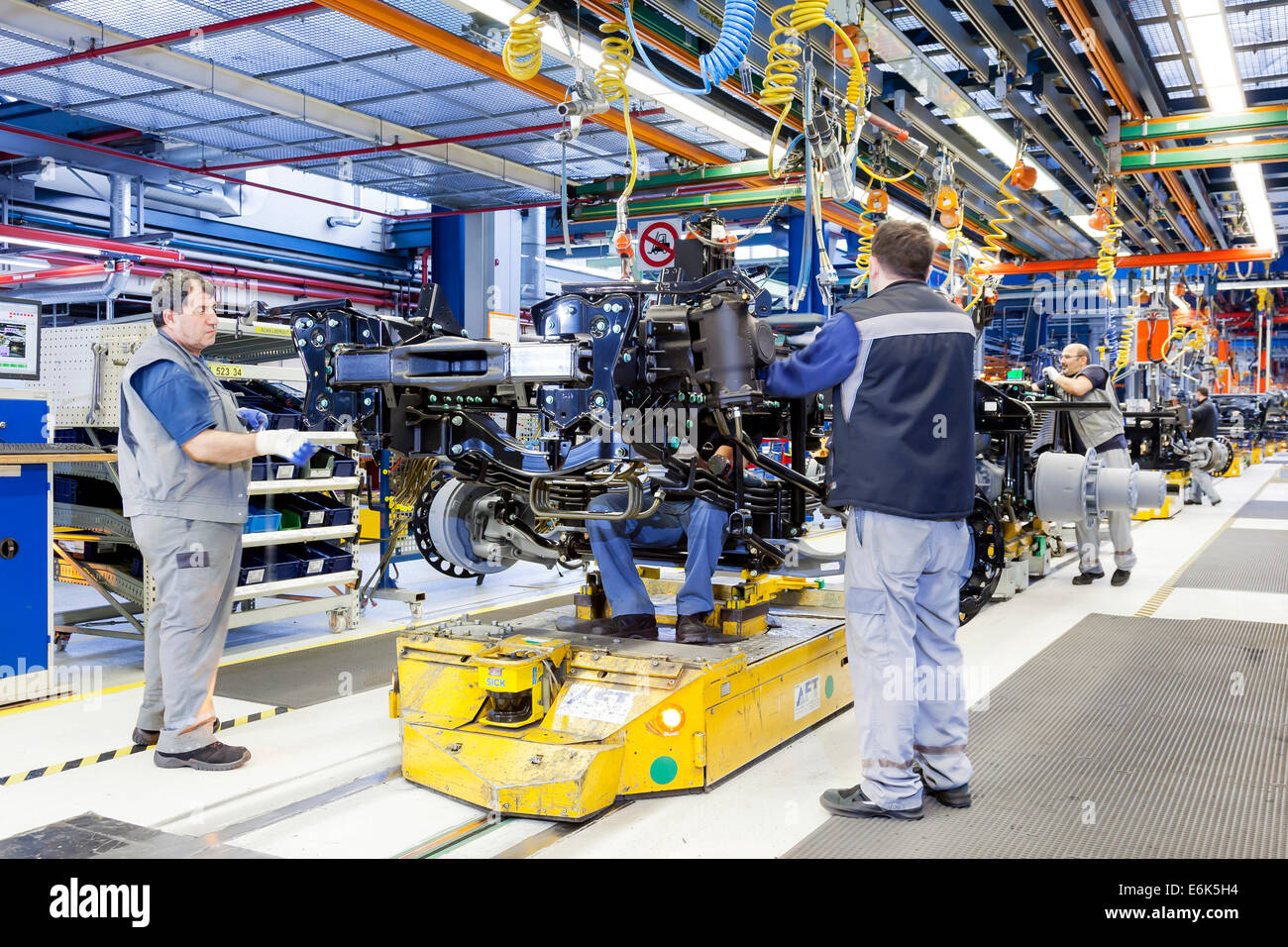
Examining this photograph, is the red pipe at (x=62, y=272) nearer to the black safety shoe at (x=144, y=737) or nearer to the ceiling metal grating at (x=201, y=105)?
the ceiling metal grating at (x=201, y=105)

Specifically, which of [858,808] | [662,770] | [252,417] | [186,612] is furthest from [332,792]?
[858,808]

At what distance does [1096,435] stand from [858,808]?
552 cm

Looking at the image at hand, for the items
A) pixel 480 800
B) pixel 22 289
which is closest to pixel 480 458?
pixel 480 800

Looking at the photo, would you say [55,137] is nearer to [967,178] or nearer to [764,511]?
[764,511]

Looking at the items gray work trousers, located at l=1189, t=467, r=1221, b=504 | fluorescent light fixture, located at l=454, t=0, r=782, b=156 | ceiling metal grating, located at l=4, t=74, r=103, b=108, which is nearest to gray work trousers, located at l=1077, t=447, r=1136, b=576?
fluorescent light fixture, located at l=454, t=0, r=782, b=156

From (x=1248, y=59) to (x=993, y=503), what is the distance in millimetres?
4818

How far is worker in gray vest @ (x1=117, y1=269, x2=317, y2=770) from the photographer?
3.67 m

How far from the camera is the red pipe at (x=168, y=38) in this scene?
5941 millimetres

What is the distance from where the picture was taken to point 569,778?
3.10m

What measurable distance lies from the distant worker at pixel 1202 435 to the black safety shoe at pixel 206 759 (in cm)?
1358

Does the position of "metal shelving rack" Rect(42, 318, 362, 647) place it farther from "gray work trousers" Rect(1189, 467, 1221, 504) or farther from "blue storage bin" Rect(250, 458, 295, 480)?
"gray work trousers" Rect(1189, 467, 1221, 504)

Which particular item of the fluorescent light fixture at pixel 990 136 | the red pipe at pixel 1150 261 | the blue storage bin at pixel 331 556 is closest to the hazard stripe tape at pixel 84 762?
the blue storage bin at pixel 331 556

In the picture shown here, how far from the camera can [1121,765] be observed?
12.0 ft

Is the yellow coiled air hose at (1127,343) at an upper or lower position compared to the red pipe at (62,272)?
lower
